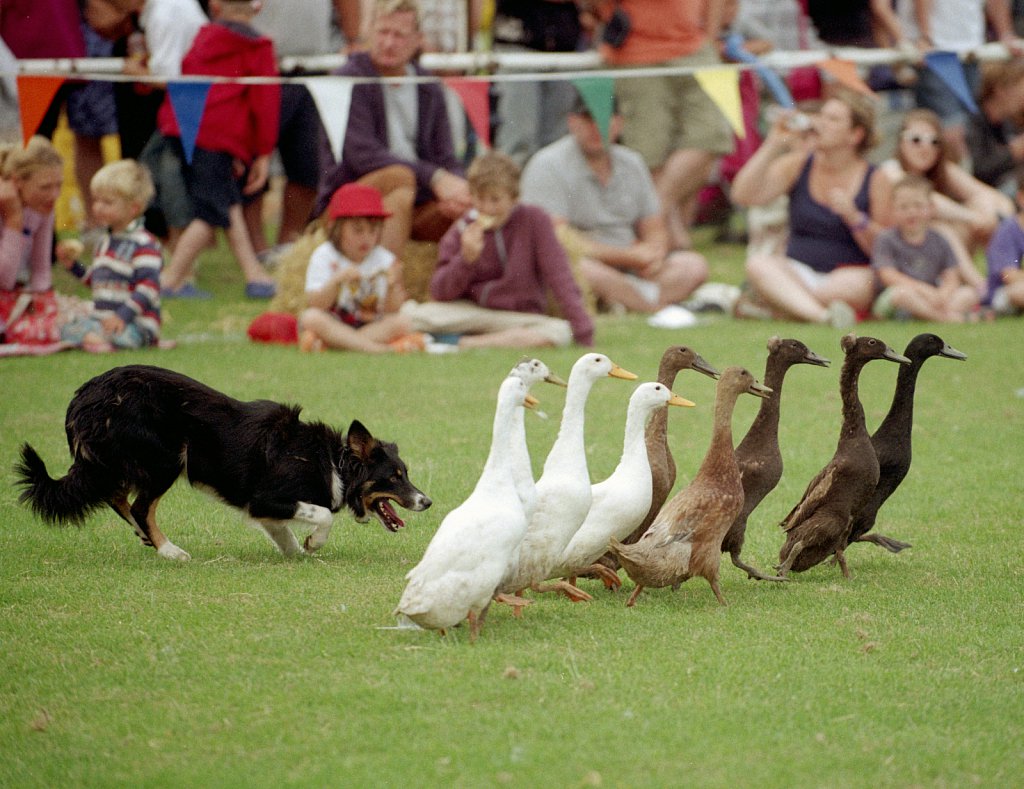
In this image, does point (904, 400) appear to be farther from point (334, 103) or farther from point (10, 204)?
point (334, 103)

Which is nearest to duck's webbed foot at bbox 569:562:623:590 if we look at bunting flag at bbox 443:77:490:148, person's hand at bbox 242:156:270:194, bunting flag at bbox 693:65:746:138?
bunting flag at bbox 443:77:490:148

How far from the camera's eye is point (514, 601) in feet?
15.3

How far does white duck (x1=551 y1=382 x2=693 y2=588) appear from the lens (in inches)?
190

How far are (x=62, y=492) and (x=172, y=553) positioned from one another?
0.46 m

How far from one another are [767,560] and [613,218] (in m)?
6.77

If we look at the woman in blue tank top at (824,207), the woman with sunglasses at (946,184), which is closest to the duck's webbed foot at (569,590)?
the woman in blue tank top at (824,207)

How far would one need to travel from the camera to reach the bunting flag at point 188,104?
10.7 m

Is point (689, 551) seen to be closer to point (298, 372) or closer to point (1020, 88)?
point (298, 372)

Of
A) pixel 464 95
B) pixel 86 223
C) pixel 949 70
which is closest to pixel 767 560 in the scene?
pixel 464 95

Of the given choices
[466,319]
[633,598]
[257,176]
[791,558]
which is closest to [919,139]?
[466,319]

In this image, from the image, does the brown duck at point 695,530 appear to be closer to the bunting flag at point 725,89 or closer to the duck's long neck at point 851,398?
the duck's long neck at point 851,398

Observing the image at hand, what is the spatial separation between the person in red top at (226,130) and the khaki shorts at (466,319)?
2131 millimetres

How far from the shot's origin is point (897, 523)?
20.0ft

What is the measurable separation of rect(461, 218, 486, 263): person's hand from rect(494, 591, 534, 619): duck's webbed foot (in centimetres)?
551
